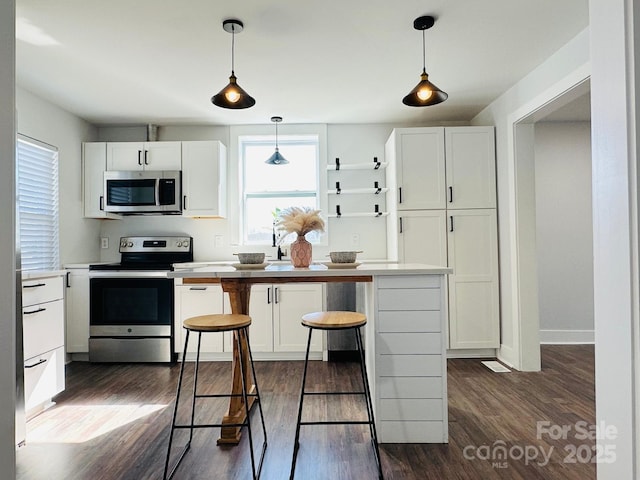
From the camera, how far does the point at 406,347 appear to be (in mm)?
2051

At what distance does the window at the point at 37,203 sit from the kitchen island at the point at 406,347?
2.20 m

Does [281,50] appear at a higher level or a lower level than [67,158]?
higher

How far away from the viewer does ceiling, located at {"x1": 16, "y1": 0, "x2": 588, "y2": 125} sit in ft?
7.10

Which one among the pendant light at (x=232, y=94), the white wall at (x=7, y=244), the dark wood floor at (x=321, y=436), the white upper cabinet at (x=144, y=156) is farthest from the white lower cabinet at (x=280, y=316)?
the white wall at (x=7, y=244)

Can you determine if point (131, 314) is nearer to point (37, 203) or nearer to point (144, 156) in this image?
point (37, 203)

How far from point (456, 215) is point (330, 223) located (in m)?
1.37

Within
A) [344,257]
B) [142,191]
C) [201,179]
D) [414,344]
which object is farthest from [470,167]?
[142,191]

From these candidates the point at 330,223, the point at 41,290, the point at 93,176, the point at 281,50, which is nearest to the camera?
the point at 41,290

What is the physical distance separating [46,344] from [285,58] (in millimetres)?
2667

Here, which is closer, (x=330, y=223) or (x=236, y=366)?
(x=236, y=366)

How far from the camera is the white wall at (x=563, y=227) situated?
408 cm

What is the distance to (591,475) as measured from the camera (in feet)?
5.73

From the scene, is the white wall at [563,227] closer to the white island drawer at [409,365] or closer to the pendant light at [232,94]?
the white island drawer at [409,365]

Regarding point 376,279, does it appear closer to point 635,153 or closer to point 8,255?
point 635,153
